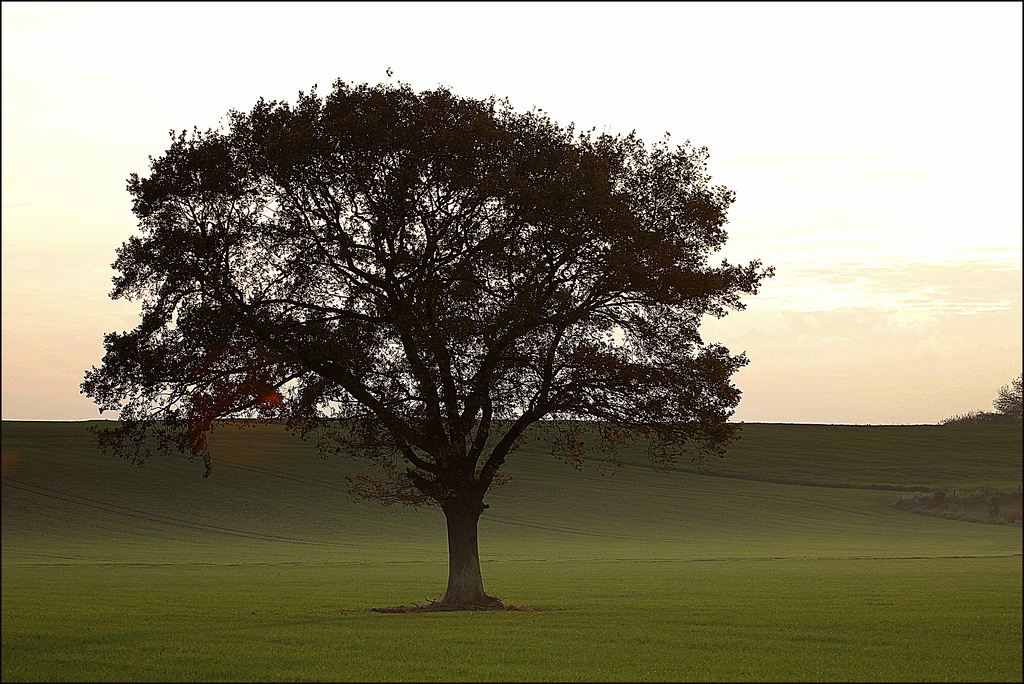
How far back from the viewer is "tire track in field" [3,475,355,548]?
85.6 metres

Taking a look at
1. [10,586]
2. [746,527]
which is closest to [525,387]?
[10,586]

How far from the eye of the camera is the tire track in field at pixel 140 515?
85.6 meters

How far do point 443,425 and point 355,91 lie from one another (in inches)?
428

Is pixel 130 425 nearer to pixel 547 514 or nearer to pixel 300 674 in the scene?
pixel 300 674

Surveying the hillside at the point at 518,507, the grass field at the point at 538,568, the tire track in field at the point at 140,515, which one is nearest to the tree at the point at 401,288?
the grass field at the point at 538,568

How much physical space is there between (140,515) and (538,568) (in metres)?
46.6

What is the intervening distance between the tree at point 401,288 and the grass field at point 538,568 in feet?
21.1

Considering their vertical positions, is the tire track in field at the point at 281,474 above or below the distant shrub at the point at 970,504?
above

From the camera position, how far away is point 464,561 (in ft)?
109

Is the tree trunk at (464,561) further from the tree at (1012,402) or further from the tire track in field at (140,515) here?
the tree at (1012,402)

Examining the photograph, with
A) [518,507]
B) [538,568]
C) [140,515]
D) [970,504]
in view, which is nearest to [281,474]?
[140,515]

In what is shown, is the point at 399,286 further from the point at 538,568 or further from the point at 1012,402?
the point at 1012,402

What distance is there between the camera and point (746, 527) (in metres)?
96.9

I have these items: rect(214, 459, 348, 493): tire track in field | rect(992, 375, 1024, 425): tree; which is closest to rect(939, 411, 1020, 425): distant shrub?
rect(992, 375, 1024, 425): tree
